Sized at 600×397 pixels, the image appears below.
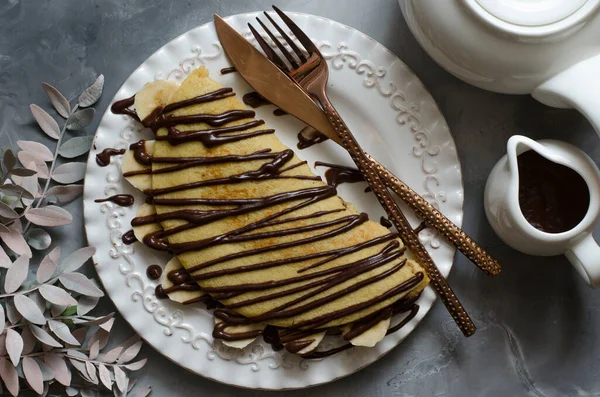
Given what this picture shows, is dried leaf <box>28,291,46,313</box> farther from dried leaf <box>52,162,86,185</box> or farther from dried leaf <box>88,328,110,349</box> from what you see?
dried leaf <box>52,162,86,185</box>

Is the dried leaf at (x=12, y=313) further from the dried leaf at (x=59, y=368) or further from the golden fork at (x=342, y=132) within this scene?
the golden fork at (x=342, y=132)

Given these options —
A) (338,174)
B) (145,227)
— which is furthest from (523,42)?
(145,227)

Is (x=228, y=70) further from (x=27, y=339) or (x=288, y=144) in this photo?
Result: (x=27, y=339)

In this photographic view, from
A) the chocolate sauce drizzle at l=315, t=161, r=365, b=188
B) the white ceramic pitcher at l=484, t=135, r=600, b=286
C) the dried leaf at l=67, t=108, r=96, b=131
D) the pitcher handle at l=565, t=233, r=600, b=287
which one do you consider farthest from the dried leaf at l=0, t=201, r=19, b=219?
the pitcher handle at l=565, t=233, r=600, b=287

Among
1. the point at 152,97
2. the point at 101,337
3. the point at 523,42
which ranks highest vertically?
the point at 523,42

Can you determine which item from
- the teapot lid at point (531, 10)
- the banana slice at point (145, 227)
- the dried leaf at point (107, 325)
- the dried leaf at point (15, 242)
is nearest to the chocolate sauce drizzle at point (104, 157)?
the banana slice at point (145, 227)

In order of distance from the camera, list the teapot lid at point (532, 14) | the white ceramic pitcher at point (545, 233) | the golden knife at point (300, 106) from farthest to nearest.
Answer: the golden knife at point (300, 106) → the white ceramic pitcher at point (545, 233) → the teapot lid at point (532, 14)

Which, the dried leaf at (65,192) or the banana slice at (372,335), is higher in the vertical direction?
the dried leaf at (65,192)
